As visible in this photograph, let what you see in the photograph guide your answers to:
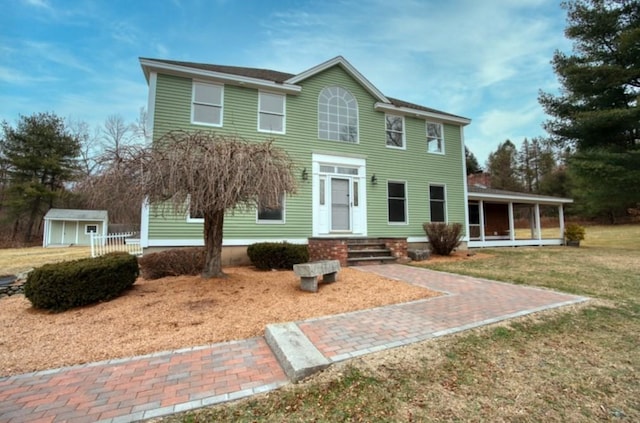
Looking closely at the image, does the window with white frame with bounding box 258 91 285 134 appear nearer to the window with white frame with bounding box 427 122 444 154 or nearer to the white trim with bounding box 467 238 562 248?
the window with white frame with bounding box 427 122 444 154

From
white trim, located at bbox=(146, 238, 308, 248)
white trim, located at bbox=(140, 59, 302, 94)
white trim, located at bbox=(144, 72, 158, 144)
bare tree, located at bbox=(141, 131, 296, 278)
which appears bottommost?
white trim, located at bbox=(146, 238, 308, 248)

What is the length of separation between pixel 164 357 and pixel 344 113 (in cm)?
1011

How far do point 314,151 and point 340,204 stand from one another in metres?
2.17

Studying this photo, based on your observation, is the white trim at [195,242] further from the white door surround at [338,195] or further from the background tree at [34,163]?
the background tree at [34,163]

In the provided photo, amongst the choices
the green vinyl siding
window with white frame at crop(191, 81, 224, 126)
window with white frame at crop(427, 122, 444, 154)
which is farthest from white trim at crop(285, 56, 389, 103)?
window with white frame at crop(427, 122, 444, 154)

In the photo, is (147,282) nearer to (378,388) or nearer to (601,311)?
(378,388)

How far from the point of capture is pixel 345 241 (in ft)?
28.8

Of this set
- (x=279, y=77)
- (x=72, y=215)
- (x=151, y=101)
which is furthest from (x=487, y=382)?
(x=72, y=215)

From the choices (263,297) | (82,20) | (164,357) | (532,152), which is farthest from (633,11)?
(532,152)

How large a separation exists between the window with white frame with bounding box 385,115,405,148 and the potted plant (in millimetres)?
11808

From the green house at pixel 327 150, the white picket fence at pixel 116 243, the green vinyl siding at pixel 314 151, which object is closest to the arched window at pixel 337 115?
the green house at pixel 327 150

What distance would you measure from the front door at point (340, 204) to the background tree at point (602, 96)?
505 inches

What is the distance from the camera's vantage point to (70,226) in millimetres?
22828

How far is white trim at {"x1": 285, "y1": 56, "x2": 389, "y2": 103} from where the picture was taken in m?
10.3
